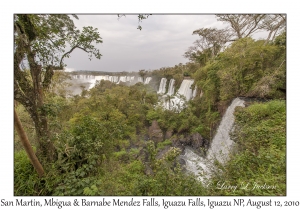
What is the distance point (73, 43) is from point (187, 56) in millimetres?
12355

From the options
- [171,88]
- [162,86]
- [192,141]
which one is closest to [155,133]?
[192,141]

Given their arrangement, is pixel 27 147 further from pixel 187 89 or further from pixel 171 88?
pixel 171 88

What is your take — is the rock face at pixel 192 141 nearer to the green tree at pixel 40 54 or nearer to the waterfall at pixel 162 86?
the green tree at pixel 40 54

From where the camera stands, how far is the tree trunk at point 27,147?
226 centimetres

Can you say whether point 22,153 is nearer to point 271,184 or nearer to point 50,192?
point 50,192

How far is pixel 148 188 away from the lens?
2576 millimetres

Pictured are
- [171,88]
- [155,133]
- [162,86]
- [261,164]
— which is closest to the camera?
→ [261,164]

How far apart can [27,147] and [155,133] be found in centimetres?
1005

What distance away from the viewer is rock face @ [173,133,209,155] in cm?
951

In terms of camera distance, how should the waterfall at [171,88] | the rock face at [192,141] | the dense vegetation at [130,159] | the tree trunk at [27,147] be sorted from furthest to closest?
the waterfall at [171,88], the rock face at [192,141], the dense vegetation at [130,159], the tree trunk at [27,147]

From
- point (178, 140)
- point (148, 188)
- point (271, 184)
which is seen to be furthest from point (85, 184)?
point (178, 140)

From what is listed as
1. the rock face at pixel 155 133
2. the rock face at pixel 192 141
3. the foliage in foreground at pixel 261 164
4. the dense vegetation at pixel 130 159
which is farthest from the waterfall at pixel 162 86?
the foliage in foreground at pixel 261 164

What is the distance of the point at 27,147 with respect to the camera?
95.7 inches

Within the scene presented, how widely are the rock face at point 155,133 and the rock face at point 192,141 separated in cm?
143
